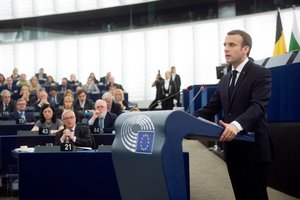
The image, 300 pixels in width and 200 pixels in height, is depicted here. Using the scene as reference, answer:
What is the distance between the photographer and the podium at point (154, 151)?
1.78 metres

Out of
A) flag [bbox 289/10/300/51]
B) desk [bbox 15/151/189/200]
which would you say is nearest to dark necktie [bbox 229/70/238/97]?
desk [bbox 15/151/189/200]

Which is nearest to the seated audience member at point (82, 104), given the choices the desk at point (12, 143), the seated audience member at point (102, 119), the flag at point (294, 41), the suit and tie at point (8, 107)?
the suit and tie at point (8, 107)

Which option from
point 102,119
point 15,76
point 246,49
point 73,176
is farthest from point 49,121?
point 15,76

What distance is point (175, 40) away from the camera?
14.4 m

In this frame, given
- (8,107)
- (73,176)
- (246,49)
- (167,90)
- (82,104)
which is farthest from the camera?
(167,90)

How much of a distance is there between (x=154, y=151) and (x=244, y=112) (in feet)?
2.23

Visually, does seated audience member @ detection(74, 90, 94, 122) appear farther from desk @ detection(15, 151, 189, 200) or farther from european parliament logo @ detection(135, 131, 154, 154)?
european parliament logo @ detection(135, 131, 154, 154)

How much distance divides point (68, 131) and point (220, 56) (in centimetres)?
884

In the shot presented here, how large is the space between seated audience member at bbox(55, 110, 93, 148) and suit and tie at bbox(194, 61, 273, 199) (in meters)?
3.15

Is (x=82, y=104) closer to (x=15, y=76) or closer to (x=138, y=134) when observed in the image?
(x=15, y=76)

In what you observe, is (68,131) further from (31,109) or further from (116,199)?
(31,109)

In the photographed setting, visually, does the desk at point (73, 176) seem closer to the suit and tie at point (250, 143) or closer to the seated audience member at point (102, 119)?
the suit and tie at point (250, 143)

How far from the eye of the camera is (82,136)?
5.38 m

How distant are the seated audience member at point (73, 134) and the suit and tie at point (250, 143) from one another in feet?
10.3
